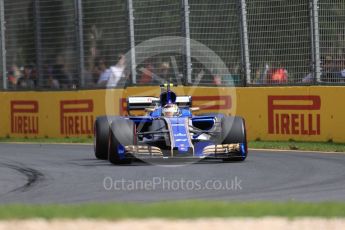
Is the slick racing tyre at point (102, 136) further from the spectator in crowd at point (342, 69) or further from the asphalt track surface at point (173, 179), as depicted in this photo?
the spectator in crowd at point (342, 69)

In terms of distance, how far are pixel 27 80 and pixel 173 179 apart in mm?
11017

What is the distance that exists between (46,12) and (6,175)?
383 inches

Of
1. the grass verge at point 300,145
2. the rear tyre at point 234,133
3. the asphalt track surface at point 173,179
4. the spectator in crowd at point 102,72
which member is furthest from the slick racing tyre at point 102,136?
the spectator in crowd at point 102,72

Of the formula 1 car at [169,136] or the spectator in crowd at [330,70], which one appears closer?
the formula 1 car at [169,136]

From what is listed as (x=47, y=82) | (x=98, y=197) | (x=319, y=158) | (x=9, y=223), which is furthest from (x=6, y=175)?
(x=47, y=82)

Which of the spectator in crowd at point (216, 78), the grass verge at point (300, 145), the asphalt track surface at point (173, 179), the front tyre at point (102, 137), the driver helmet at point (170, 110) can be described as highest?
the spectator in crowd at point (216, 78)

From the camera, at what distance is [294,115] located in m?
18.0

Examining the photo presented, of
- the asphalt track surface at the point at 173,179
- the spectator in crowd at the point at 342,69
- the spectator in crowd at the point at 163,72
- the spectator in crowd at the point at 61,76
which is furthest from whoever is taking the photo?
the spectator in crowd at the point at 61,76

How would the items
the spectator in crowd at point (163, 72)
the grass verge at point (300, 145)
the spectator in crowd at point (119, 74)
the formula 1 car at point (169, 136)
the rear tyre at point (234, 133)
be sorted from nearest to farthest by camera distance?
the formula 1 car at point (169, 136)
the rear tyre at point (234, 133)
the grass verge at point (300, 145)
the spectator in crowd at point (163, 72)
the spectator in crowd at point (119, 74)

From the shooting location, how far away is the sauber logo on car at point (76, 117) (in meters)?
20.8

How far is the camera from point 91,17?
69.7 feet

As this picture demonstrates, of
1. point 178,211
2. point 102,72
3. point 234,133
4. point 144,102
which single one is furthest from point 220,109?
point 178,211

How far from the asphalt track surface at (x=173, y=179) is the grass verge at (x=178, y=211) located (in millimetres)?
2337

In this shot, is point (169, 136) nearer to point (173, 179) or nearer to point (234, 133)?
point (234, 133)
